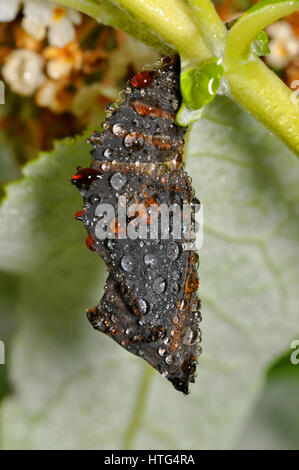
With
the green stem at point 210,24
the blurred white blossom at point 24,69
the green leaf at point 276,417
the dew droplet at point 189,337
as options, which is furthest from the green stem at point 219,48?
the green leaf at point 276,417

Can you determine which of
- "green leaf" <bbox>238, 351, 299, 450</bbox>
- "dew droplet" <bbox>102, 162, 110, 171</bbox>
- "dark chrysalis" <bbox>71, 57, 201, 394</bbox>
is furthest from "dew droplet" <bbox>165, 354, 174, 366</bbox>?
"green leaf" <bbox>238, 351, 299, 450</bbox>

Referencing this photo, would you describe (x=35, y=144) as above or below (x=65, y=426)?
above

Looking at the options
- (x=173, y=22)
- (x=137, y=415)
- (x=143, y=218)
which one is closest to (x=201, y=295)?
(x=137, y=415)

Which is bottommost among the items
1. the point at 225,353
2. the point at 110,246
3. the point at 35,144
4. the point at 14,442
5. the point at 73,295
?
the point at 14,442

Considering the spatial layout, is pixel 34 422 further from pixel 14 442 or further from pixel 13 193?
pixel 13 193

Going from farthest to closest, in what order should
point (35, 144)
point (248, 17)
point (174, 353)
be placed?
point (35, 144), point (174, 353), point (248, 17)

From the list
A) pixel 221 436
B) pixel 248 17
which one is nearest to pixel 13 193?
pixel 248 17
